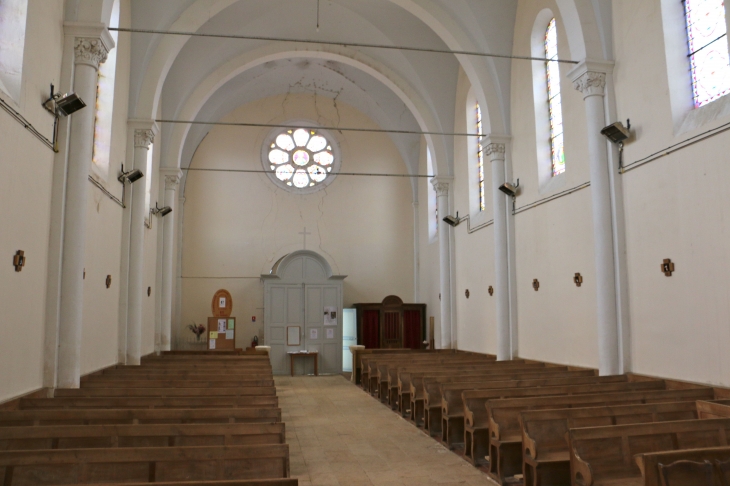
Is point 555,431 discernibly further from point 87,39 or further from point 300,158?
point 300,158

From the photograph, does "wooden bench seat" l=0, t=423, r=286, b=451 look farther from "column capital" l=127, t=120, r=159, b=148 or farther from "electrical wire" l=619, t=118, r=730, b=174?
"column capital" l=127, t=120, r=159, b=148

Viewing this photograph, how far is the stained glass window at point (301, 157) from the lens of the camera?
2073 centimetres

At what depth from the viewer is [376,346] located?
19516mm

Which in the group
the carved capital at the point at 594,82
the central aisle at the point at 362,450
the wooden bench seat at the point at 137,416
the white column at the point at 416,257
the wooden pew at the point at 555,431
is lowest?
the central aisle at the point at 362,450

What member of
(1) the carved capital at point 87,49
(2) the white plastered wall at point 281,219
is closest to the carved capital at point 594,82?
(1) the carved capital at point 87,49

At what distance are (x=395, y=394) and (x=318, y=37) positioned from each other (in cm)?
959

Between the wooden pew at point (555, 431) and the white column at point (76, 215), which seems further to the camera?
the white column at point (76, 215)

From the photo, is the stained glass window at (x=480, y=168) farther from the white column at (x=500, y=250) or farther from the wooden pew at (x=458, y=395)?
the wooden pew at (x=458, y=395)

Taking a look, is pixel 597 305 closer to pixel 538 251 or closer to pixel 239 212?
pixel 538 251

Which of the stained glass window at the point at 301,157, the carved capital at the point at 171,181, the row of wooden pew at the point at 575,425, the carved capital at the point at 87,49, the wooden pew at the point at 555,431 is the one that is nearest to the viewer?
the row of wooden pew at the point at 575,425

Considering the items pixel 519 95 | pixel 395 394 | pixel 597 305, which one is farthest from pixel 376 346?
pixel 597 305

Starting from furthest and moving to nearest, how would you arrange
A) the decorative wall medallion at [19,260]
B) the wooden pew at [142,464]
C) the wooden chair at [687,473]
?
the decorative wall medallion at [19,260] → the wooden pew at [142,464] → the wooden chair at [687,473]

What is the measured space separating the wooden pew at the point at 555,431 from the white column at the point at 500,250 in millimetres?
6797

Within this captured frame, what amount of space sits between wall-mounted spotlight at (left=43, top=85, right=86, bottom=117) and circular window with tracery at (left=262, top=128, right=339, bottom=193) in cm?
1291
